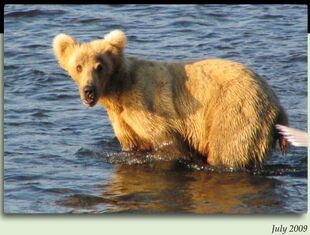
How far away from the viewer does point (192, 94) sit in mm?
8859

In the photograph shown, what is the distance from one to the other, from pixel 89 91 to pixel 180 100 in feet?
2.86

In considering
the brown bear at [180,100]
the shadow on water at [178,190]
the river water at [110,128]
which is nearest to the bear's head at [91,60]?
the brown bear at [180,100]

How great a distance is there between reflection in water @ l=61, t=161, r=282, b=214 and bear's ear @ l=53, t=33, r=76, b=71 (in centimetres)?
106

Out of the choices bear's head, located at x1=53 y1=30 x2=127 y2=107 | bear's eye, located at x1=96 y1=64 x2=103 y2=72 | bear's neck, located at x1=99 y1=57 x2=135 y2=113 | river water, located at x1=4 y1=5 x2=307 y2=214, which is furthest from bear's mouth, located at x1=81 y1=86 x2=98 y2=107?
river water, located at x1=4 y1=5 x2=307 y2=214

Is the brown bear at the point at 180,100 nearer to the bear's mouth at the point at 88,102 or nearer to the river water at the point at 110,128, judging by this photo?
the bear's mouth at the point at 88,102

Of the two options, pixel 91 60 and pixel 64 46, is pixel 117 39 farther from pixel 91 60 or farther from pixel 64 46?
pixel 64 46

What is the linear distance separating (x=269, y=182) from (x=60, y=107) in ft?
6.99

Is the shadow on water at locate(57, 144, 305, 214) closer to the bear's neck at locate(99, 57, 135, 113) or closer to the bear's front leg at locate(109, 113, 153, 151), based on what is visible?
the bear's front leg at locate(109, 113, 153, 151)

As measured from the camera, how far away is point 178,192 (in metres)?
8.49

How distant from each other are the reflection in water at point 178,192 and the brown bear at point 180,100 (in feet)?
0.57

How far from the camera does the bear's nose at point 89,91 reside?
8.41 meters

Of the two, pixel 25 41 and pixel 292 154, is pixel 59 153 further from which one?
pixel 292 154

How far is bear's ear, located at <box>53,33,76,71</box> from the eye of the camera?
866cm

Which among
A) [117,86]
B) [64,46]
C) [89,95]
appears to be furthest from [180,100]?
[64,46]
